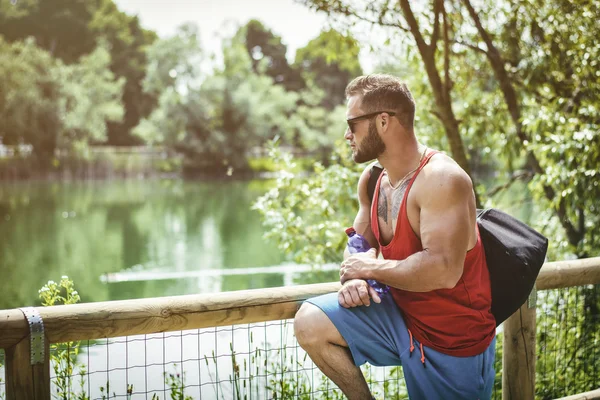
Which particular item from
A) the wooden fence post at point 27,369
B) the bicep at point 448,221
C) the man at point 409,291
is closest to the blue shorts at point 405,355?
the man at point 409,291

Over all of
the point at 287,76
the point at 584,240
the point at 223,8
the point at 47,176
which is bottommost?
the point at 584,240

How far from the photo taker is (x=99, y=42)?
49406mm

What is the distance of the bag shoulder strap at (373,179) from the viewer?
2498 mm

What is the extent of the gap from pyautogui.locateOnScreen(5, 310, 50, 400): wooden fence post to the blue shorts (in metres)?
0.85

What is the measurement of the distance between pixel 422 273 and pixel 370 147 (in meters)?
0.47

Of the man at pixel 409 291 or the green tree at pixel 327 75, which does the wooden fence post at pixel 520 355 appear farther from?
the green tree at pixel 327 75

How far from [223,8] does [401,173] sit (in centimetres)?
5951

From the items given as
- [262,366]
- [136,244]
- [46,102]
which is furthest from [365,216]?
[46,102]

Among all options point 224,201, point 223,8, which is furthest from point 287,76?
point 224,201

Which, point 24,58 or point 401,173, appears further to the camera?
point 24,58

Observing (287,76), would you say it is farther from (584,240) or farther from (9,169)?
(584,240)

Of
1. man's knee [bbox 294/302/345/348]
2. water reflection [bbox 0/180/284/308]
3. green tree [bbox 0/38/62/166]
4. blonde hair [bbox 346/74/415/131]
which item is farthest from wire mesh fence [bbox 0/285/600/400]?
green tree [bbox 0/38/62/166]

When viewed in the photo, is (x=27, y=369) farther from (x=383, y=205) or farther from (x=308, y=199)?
(x=308, y=199)

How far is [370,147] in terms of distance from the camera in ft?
Result: 7.49
